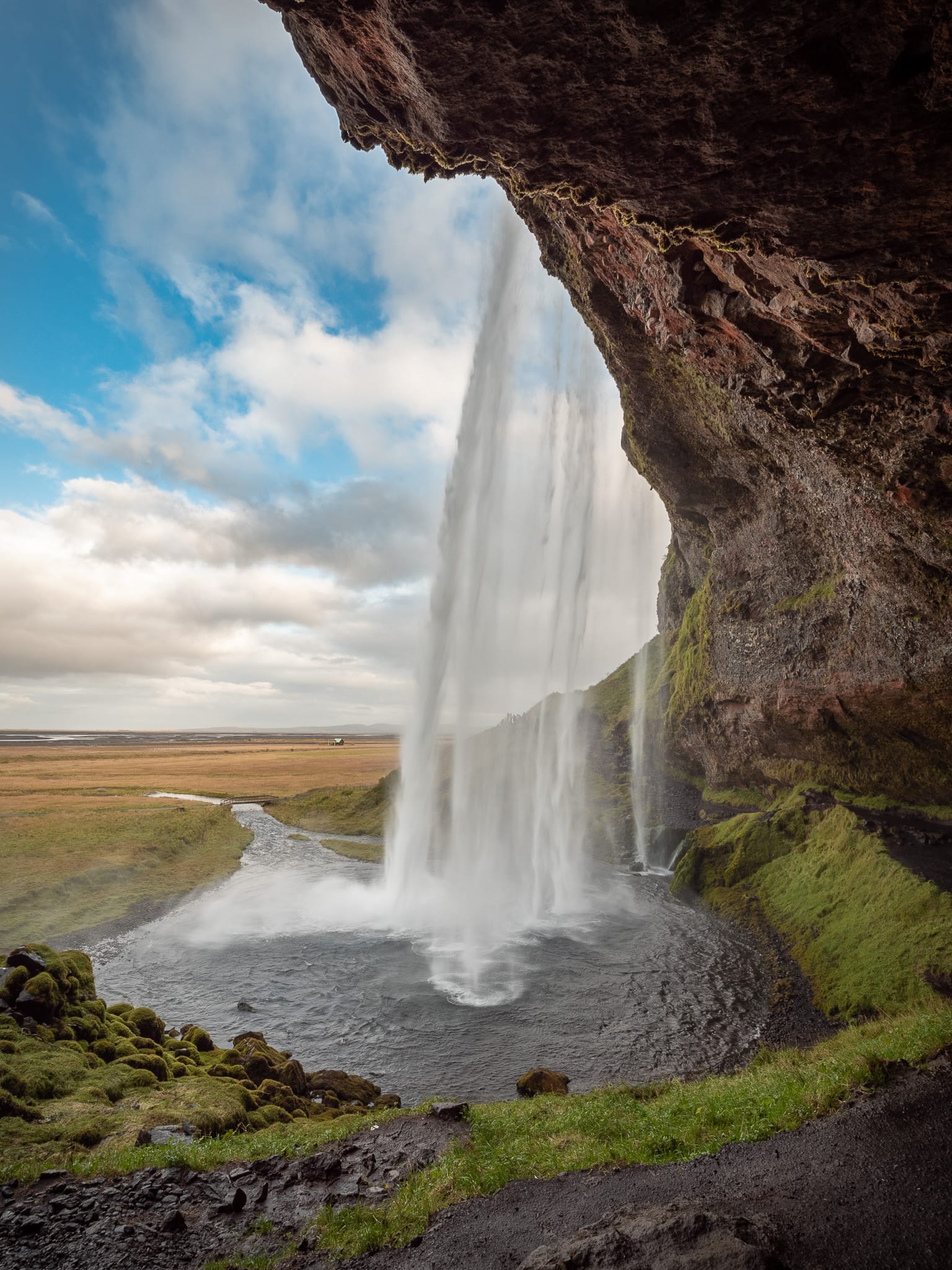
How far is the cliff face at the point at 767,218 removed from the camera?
250 inches

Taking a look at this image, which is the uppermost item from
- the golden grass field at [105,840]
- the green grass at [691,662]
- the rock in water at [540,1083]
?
the green grass at [691,662]

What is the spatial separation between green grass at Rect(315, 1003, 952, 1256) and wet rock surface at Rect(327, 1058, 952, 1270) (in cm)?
28

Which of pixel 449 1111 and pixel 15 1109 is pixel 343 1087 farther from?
pixel 15 1109

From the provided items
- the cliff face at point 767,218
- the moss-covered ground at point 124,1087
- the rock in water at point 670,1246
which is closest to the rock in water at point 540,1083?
the moss-covered ground at point 124,1087

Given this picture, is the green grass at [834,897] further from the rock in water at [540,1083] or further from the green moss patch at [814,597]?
the green moss patch at [814,597]

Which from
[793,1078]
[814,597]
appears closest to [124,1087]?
[793,1078]

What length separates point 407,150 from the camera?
9789 millimetres

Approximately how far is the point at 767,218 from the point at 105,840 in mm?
46905

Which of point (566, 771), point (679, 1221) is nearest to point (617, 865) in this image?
point (566, 771)

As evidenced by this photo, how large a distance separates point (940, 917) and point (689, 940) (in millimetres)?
8683

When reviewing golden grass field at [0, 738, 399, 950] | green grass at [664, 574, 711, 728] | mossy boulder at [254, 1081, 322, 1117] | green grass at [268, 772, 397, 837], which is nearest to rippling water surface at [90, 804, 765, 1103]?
mossy boulder at [254, 1081, 322, 1117]

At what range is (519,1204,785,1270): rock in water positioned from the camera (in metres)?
5.96

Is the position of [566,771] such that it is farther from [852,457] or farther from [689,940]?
[852,457]

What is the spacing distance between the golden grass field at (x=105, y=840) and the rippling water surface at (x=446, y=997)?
16.2 feet
